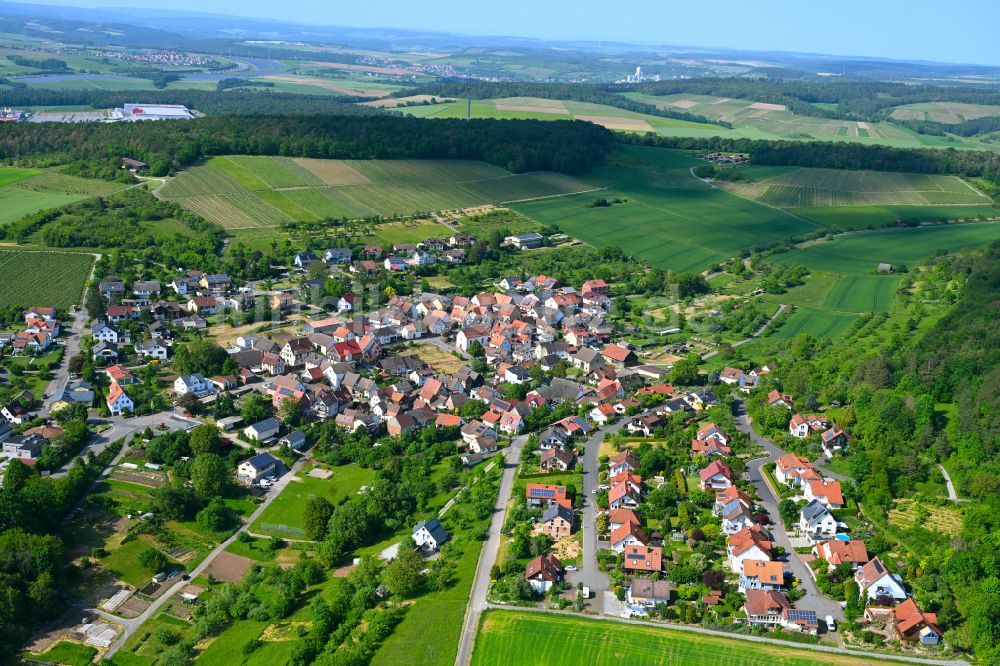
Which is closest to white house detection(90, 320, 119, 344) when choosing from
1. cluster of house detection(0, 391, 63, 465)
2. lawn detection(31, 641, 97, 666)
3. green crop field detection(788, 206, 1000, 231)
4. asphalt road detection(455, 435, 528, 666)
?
cluster of house detection(0, 391, 63, 465)

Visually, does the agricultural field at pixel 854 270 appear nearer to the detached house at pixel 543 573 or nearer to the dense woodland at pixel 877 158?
the dense woodland at pixel 877 158

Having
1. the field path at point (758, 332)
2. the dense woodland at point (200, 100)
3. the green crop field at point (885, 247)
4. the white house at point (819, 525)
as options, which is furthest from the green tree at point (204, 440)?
the dense woodland at point (200, 100)

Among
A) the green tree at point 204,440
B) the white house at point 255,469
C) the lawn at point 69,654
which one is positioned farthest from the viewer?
the green tree at point 204,440

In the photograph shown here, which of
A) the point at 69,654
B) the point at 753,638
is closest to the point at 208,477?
the point at 69,654

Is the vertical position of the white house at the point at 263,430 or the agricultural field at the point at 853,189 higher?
the agricultural field at the point at 853,189

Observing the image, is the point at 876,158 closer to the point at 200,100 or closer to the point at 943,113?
the point at 943,113

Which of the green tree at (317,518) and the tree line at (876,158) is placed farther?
the tree line at (876,158)
